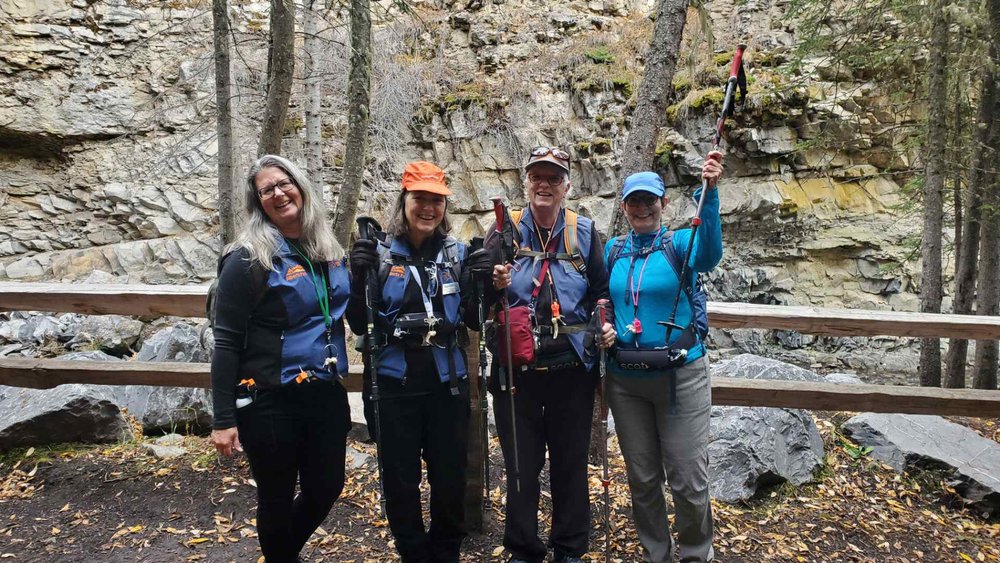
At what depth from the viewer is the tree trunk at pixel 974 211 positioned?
29.7 feet

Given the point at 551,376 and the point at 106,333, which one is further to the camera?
the point at 106,333

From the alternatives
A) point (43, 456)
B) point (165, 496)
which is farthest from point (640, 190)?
point (43, 456)

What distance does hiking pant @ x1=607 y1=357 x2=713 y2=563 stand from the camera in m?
3.06

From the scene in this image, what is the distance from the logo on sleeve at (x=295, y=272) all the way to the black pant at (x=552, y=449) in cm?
118

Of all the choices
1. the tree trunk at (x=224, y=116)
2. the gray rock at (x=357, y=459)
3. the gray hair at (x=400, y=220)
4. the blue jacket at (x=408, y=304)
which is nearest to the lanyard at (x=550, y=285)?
the blue jacket at (x=408, y=304)

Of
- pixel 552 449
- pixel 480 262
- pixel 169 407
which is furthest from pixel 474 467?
pixel 169 407

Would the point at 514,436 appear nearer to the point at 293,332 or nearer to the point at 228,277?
the point at 293,332

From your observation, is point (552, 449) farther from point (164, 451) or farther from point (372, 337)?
point (164, 451)

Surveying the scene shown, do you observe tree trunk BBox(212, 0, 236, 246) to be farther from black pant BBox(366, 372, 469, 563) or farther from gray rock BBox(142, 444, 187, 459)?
black pant BBox(366, 372, 469, 563)

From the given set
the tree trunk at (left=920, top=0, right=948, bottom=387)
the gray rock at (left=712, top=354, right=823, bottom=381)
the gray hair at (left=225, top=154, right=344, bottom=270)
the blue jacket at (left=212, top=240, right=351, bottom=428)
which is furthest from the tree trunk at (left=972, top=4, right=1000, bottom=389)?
the blue jacket at (left=212, top=240, right=351, bottom=428)

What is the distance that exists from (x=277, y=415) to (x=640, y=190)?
2.17 m

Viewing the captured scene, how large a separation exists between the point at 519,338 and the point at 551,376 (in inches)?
12.3

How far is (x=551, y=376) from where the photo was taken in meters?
3.12

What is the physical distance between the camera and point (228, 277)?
2588 millimetres
